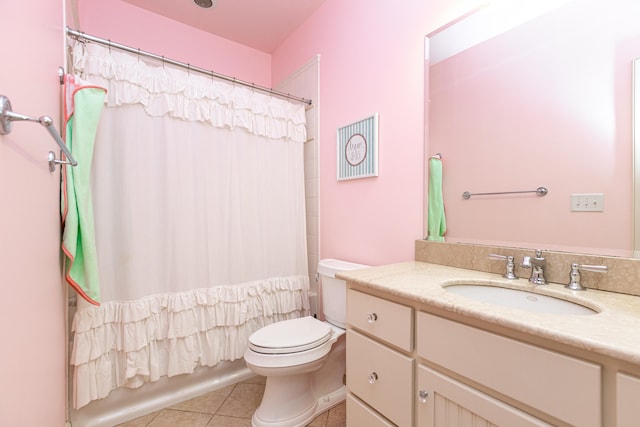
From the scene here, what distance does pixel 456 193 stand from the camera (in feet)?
4.29

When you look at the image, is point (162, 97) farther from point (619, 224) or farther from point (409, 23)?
point (619, 224)

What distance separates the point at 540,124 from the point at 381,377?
1.08 meters

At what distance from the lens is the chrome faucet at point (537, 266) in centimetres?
96

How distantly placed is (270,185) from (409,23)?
4.01 feet

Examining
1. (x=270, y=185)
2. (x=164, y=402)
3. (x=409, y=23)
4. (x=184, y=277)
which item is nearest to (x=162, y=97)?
(x=270, y=185)

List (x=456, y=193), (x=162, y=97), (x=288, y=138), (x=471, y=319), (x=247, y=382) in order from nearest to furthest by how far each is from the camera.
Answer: (x=471, y=319) → (x=456, y=193) → (x=162, y=97) → (x=247, y=382) → (x=288, y=138)

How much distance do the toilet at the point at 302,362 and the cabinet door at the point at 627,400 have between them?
110 centimetres

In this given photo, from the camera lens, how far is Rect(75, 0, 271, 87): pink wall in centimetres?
184

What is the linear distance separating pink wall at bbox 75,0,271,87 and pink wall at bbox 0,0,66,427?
3.03ft

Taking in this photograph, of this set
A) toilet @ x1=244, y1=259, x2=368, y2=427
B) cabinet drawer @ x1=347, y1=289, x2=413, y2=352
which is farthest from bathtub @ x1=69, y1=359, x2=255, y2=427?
cabinet drawer @ x1=347, y1=289, x2=413, y2=352

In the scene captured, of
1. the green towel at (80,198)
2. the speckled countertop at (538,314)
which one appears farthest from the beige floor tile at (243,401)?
the speckled countertop at (538,314)

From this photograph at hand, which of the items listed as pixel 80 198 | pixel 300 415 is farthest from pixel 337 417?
pixel 80 198

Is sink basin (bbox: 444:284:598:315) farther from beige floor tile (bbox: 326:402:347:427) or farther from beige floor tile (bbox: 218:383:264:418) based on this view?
beige floor tile (bbox: 218:383:264:418)

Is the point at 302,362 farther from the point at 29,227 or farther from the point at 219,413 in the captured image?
the point at 29,227
